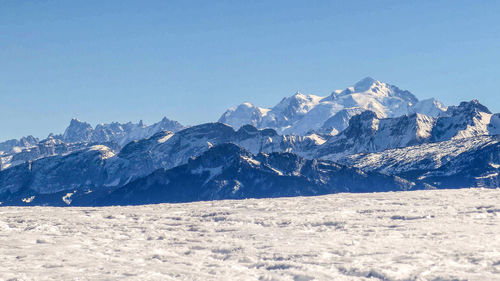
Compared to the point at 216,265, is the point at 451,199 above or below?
above

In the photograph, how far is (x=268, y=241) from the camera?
154 ft

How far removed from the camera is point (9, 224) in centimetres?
5659

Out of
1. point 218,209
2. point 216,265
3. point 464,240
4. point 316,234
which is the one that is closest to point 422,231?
point 464,240

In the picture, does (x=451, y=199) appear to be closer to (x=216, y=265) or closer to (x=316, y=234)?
(x=316, y=234)

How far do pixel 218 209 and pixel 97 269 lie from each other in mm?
23860

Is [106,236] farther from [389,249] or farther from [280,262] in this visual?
[389,249]

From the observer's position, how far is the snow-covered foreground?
127ft

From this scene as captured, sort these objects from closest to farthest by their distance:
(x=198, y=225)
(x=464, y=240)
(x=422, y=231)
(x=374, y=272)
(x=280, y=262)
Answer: (x=374, y=272), (x=280, y=262), (x=464, y=240), (x=422, y=231), (x=198, y=225)

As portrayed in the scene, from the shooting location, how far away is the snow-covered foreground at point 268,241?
38719mm

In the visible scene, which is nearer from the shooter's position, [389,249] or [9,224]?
[389,249]

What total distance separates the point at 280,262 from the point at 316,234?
8.44 m

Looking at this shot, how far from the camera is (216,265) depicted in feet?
134

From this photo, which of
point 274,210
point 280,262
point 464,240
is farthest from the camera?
point 274,210

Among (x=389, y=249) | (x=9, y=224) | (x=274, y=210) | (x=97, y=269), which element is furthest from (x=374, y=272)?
(x=9, y=224)
